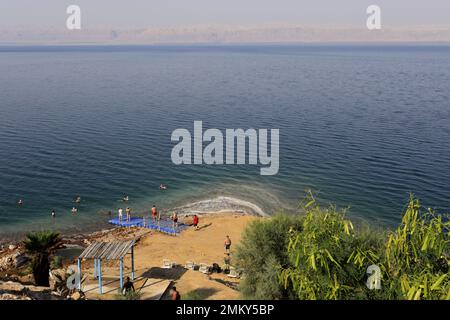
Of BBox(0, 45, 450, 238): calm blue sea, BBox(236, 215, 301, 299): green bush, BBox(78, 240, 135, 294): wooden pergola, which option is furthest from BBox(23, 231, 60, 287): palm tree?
BBox(0, 45, 450, 238): calm blue sea

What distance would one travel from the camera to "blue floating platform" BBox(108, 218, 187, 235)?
3556 centimetres

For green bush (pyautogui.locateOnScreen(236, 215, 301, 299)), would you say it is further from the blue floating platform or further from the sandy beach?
the blue floating platform

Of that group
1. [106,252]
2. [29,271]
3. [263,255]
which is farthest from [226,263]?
[29,271]

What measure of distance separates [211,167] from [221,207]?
1119 cm

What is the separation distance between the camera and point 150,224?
121 ft

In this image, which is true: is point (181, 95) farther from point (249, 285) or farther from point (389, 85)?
point (249, 285)

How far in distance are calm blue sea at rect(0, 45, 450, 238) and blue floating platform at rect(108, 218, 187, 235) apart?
2.12m

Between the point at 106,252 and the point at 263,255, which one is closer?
the point at 263,255

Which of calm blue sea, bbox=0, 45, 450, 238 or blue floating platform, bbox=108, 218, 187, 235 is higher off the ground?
calm blue sea, bbox=0, 45, 450, 238

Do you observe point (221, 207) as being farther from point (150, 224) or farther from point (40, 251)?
point (40, 251)

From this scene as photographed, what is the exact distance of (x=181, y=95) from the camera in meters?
104
